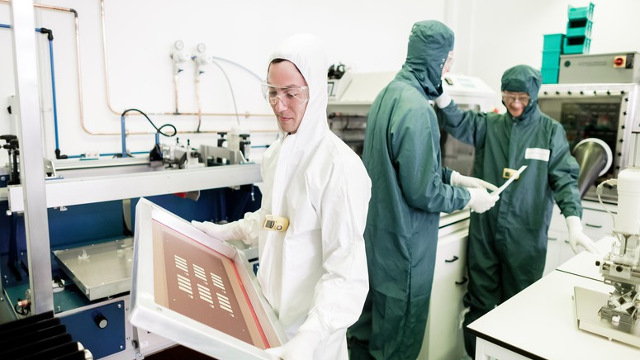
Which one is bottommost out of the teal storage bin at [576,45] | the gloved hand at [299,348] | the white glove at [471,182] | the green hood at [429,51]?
the gloved hand at [299,348]

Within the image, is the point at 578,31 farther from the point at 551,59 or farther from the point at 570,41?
the point at 551,59

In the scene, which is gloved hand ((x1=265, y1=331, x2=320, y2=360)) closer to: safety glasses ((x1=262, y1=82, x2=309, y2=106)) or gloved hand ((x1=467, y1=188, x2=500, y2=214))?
safety glasses ((x1=262, y1=82, x2=309, y2=106))

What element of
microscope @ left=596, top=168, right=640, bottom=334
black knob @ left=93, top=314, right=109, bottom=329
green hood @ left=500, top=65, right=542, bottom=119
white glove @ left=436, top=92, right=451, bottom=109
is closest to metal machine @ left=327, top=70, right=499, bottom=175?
white glove @ left=436, top=92, right=451, bottom=109

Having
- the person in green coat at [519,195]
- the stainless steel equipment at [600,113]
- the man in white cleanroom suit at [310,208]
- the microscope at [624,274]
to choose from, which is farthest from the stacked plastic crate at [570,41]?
the man in white cleanroom suit at [310,208]

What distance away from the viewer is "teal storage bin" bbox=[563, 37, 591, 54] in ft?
9.85

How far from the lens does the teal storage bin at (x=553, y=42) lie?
9.95 ft

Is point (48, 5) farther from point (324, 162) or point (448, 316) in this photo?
point (448, 316)

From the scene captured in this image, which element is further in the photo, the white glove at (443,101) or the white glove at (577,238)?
the white glove at (443,101)

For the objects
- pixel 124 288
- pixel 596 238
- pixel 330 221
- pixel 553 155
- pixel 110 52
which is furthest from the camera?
pixel 596 238

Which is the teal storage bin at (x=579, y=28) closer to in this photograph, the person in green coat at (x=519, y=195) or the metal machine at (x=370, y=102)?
the metal machine at (x=370, y=102)

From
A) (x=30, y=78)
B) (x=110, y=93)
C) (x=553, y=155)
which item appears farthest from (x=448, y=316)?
(x=110, y=93)

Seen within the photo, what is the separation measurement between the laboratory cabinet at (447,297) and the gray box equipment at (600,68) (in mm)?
1550

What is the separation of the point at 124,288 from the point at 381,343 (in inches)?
38.6

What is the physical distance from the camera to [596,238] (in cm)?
286
